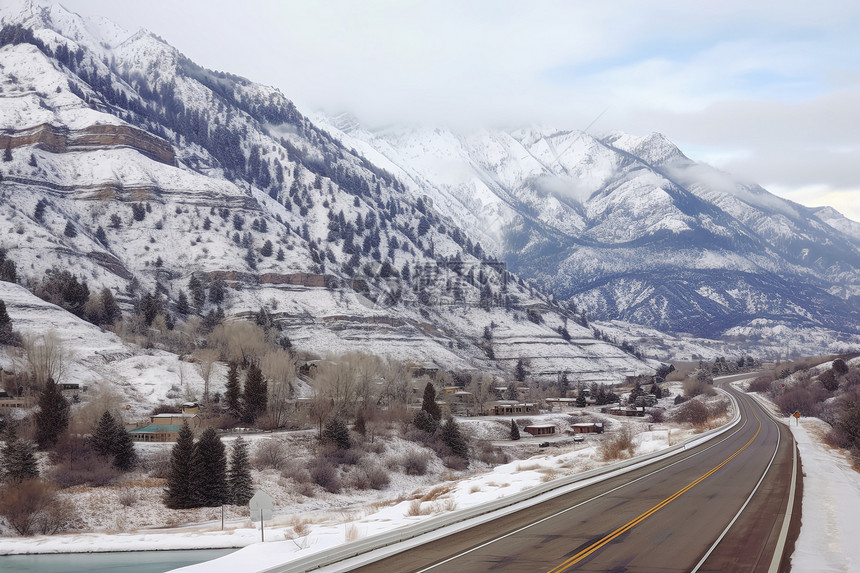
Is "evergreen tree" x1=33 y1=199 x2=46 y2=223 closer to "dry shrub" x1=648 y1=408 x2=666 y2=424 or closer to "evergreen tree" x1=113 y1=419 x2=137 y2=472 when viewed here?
"evergreen tree" x1=113 y1=419 x2=137 y2=472

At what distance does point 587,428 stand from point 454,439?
3895cm

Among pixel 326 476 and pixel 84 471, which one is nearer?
pixel 84 471

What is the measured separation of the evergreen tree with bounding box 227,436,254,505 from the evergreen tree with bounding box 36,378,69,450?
2272 cm

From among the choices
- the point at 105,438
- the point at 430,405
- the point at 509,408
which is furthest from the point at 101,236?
the point at 105,438

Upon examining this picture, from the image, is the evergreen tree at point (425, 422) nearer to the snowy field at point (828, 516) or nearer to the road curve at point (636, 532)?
the snowy field at point (828, 516)

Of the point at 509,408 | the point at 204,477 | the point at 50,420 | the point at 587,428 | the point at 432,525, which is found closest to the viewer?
the point at 432,525

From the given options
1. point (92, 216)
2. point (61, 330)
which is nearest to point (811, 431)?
point (61, 330)

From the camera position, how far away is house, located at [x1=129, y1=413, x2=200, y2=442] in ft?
286

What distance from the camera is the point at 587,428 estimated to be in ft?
417

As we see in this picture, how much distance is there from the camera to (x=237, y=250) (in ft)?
656

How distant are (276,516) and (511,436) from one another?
2507 inches

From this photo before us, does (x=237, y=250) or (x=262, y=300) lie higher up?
(x=237, y=250)

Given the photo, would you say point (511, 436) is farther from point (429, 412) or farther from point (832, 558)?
point (832, 558)

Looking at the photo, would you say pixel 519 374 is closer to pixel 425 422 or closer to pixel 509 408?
pixel 509 408
